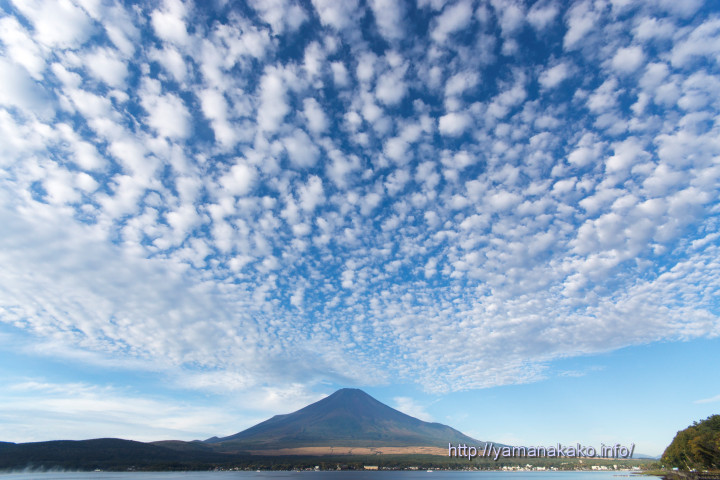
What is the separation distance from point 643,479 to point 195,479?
546 ft

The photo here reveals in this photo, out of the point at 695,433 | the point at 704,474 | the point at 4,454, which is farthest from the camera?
the point at 4,454

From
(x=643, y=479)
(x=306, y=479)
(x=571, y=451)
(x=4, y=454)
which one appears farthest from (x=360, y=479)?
(x=4, y=454)

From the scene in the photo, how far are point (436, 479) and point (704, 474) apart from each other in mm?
110126

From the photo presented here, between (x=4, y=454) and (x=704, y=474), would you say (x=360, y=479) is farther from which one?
(x=4, y=454)

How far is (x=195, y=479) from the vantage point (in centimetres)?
14875

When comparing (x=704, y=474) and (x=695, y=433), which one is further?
(x=695, y=433)

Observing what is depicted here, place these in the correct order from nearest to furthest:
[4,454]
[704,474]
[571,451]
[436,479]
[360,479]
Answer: [704,474] → [571,451] → [360,479] → [436,479] → [4,454]

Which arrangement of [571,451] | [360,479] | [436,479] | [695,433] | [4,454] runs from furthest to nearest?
[4,454] → [436,479] → [360,479] → [571,451] → [695,433]

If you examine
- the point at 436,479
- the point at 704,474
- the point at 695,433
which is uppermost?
the point at 695,433

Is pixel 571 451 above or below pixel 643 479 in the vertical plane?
above

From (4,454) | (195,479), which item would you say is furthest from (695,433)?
(4,454)

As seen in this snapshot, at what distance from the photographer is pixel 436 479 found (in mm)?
168875

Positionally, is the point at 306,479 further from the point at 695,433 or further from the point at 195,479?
the point at 695,433

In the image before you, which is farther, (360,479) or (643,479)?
(360,479)
